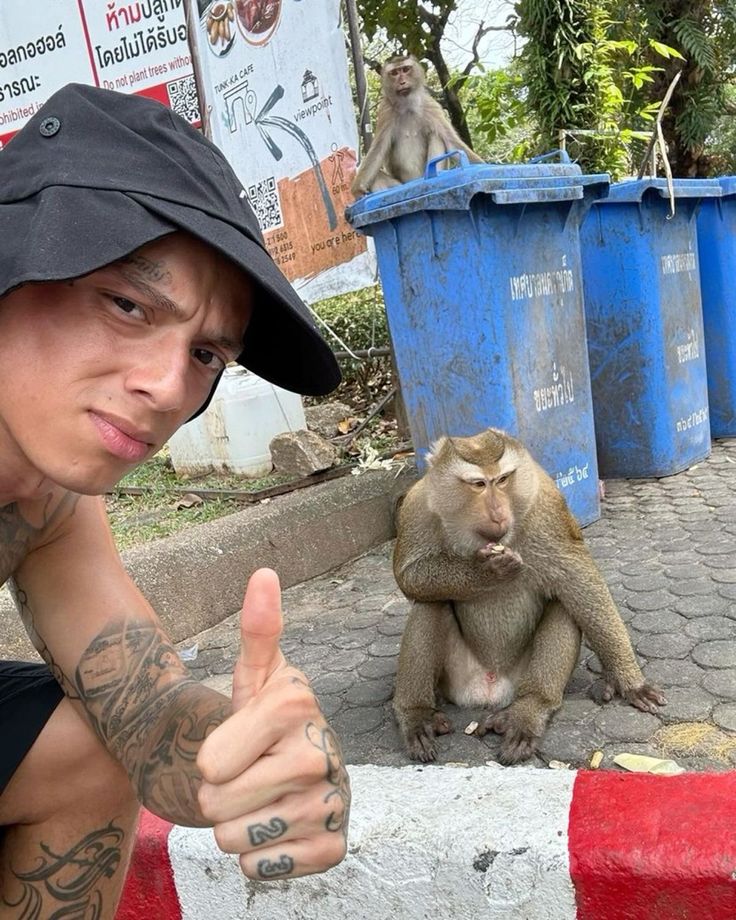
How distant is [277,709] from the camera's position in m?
1.02

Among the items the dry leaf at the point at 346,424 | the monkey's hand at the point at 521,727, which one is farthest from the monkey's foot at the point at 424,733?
the dry leaf at the point at 346,424

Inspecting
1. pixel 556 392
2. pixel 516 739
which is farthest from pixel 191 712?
pixel 556 392

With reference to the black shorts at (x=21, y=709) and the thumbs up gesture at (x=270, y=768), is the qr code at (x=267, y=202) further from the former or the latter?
the thumbs up gesture at (x=270, y=768)

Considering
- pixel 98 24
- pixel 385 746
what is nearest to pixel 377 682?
pixel 385 746

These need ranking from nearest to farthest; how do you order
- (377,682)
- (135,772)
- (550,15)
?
(135,772) → (377,682) → (550,15)

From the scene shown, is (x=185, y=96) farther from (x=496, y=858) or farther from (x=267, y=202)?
(x=496, y=858)

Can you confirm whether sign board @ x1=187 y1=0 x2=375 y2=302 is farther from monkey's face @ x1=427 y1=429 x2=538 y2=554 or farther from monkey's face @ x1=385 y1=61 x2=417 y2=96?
monkey's face @ x1=385 y1=61 x2=417 y2=96

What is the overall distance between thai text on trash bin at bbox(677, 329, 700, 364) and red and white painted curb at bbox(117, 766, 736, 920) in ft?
11.0

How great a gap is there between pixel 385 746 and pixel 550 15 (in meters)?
4.99

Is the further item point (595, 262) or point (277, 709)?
point (595, 262)

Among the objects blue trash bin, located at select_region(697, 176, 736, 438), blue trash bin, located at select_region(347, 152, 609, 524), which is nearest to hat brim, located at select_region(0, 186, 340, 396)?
blue trash bin, located at select_region(347, 152, 609, 524)

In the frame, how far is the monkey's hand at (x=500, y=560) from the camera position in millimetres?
2588

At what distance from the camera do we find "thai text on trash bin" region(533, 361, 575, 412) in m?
3.98

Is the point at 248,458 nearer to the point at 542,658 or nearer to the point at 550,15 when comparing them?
the point at 542,658
